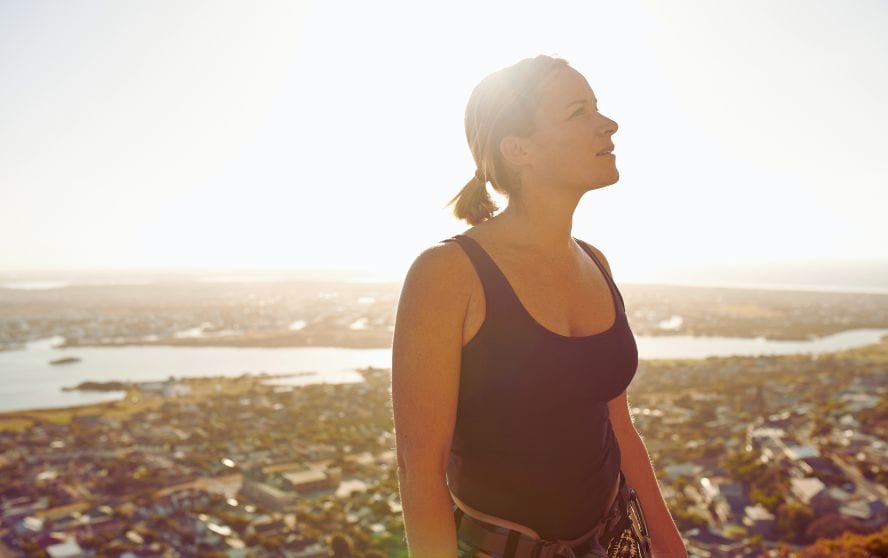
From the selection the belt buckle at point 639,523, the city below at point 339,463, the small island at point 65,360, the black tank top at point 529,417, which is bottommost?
the small island at point 65,360

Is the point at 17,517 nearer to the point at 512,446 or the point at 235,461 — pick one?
the point at 235,461

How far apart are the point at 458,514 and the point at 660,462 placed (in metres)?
16.7

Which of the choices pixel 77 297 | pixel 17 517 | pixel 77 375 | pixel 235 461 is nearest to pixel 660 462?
pixel 235 461

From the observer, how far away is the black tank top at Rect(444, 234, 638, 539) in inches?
48.4

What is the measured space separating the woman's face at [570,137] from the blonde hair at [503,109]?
0.09 feet

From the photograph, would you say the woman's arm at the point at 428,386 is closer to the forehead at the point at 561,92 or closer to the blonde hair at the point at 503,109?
the blonde hair at the point at 503,109

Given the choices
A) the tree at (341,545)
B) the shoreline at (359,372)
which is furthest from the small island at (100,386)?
the tree at (341,545)

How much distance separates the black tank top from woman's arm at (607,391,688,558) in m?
0.32

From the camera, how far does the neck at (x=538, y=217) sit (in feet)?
4.82

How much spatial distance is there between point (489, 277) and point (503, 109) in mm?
411

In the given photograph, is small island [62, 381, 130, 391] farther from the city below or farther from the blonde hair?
the blonde hair

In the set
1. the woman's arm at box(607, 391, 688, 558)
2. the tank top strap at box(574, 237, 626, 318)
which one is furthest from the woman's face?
the woman's arm at box(607, 391, 688, 558)

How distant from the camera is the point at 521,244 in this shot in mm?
1458

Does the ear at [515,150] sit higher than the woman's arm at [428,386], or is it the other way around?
the ear at [515,150]
